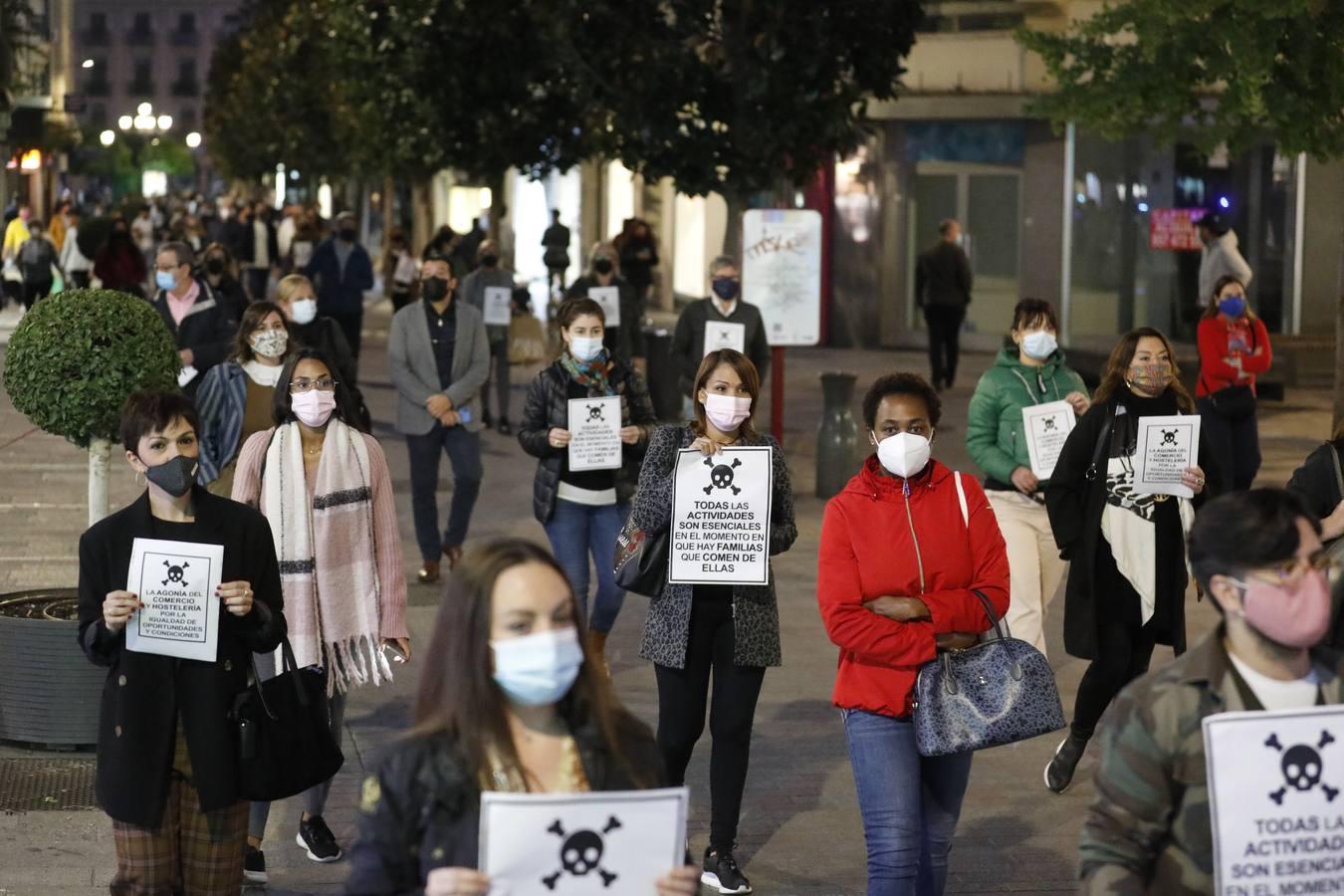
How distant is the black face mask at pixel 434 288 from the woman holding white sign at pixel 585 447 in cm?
290

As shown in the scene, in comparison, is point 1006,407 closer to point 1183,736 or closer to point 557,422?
point 557,422

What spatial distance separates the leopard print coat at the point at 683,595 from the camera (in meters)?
7.15

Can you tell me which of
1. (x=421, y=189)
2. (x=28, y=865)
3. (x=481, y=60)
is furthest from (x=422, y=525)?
(x=421, y=189)

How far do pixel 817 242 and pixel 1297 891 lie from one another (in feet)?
44.6

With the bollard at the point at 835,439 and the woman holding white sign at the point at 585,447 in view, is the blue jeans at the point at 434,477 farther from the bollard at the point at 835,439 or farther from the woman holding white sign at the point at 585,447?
the bollard at the point at 835,439

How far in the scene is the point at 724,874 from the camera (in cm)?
723

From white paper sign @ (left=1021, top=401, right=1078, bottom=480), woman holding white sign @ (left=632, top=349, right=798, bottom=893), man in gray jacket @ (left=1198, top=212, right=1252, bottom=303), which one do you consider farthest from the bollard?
woman holding white sign @ (left=632, top=349, right=798, bottom=893)

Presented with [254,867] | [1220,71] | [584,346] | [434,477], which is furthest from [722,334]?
[254,867]

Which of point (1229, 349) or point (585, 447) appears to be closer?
point (585, 447)

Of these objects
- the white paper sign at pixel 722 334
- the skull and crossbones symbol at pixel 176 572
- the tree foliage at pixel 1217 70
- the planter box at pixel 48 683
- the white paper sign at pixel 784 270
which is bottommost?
the planter box at pixel 48 683

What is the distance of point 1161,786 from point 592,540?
231 inches

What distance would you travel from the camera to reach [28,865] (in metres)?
7.41

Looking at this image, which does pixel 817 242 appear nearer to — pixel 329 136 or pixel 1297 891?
pixel 1297 891

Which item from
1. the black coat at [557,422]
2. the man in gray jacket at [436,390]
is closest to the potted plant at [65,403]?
the black coat at [557,422]
